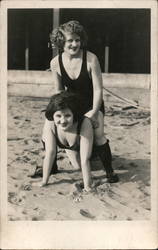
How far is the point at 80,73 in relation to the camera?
238 centimetres

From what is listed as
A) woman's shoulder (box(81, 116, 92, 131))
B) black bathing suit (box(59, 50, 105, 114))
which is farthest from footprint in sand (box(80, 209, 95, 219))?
black bathing suit (box(59, 50, 105, 114))

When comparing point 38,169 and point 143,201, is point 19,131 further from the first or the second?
point 143,201

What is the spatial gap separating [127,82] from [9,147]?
2.00 metres

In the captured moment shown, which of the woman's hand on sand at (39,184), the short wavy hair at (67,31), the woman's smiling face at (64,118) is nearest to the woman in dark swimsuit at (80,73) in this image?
the short wavy hair at (67,31)

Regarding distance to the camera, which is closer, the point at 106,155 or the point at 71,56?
the point at 71,56

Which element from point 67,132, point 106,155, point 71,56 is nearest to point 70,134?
point 67,132

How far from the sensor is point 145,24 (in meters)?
2.75

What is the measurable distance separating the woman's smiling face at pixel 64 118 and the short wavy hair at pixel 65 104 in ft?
0.07

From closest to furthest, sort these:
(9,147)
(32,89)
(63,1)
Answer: (63,1) → (9,147) → (32,89)

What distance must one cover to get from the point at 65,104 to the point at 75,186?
52cm

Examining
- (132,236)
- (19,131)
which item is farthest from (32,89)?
(132,236)

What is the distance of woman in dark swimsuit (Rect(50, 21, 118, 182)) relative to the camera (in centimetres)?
227

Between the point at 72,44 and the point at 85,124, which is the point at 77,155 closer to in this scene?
the point at 85,124

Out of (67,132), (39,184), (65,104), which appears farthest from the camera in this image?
(39,184)
